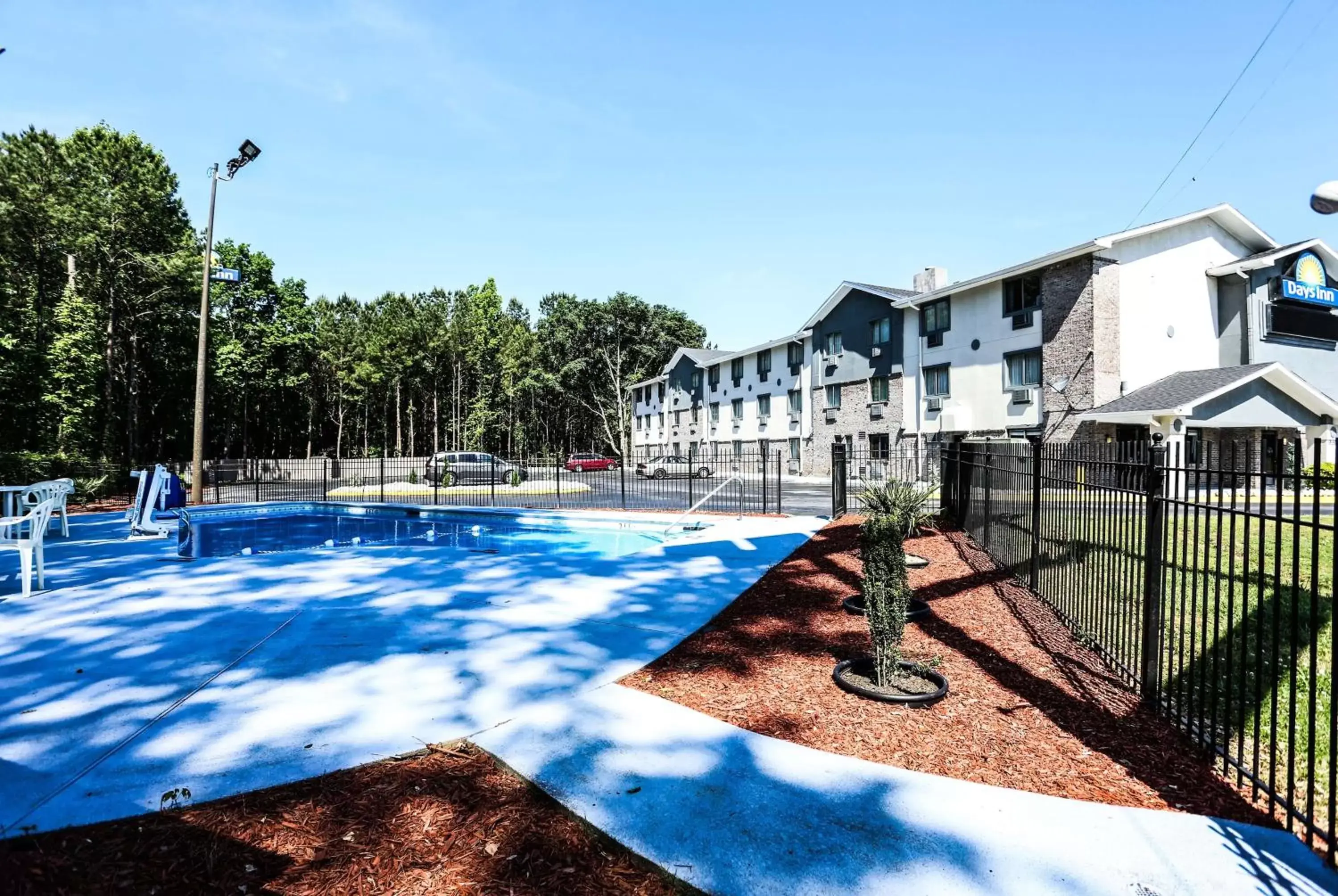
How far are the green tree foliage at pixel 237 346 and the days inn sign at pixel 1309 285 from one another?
117ft

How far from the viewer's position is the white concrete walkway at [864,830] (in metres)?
2.40

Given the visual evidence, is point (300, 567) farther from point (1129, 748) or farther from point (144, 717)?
point (1129, 748)

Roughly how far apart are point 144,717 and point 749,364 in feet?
135

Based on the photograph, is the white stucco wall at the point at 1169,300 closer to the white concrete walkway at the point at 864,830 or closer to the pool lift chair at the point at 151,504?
the white concrete walkway at the point at 864,830

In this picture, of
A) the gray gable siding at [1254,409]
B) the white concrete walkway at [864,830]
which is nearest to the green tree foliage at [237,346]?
the white concrete walkway at [864,830]

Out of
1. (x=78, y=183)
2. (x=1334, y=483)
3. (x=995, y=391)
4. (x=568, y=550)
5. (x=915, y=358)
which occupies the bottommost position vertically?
(x=568, y=550)

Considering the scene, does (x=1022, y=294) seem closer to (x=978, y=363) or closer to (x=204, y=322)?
(x=978, y=363)

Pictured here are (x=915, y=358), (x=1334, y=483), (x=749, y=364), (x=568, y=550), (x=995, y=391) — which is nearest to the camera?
(x=1334, y=483)

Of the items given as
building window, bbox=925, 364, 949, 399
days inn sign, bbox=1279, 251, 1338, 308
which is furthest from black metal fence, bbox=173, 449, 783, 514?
days inn sign, bbox=1279, 251, 1338, 308

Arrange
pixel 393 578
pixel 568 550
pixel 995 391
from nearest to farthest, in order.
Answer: pixel 393 578 < pixel 568 550 < pixel 995 391

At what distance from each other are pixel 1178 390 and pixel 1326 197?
19.6 metres

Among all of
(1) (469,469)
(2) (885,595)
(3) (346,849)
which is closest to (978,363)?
(1) (469,469)

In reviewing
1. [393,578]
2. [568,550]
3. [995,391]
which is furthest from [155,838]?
[995,391]

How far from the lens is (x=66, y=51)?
9164 millimetres
